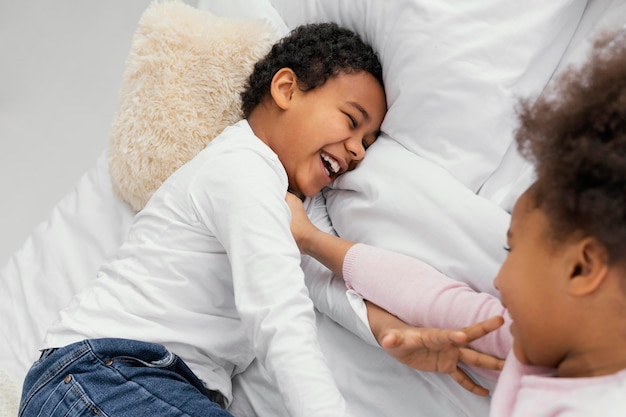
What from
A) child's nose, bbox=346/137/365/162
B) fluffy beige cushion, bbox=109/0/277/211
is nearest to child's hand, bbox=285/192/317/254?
child's nose, bbox=346/137/365/162

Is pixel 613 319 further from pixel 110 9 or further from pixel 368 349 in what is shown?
→ pixel 110 9

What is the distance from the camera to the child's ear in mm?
681

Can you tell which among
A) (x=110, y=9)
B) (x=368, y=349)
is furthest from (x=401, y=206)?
(x=110, y=9)

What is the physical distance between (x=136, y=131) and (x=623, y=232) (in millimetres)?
900

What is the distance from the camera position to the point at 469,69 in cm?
112

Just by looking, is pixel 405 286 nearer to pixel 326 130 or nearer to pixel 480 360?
pixel 480 360

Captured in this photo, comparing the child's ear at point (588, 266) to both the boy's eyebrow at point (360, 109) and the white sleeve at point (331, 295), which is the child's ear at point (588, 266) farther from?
the boy's eyebrow at point (360, 109)

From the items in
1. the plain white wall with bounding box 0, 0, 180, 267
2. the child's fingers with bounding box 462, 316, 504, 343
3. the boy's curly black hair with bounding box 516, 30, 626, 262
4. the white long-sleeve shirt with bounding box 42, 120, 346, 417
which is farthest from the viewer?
the plain white wall with bounding box 0, 0, 180, 267

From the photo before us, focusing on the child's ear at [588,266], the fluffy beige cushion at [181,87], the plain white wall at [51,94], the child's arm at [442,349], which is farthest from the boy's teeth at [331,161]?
the plain white wall at [51,94]

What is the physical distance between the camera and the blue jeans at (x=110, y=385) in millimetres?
987

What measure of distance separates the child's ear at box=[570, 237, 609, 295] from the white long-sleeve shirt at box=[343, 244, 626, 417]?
4.3 inches

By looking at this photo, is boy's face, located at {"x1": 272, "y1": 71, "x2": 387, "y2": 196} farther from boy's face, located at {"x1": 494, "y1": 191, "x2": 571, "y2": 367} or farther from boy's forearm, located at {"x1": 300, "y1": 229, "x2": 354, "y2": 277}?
boy's face, located at {"x1": 494, "y1": 191, "x2": 571, "y2": 367}

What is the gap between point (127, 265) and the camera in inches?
43.7

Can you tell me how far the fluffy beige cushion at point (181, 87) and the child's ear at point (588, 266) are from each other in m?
0.76
